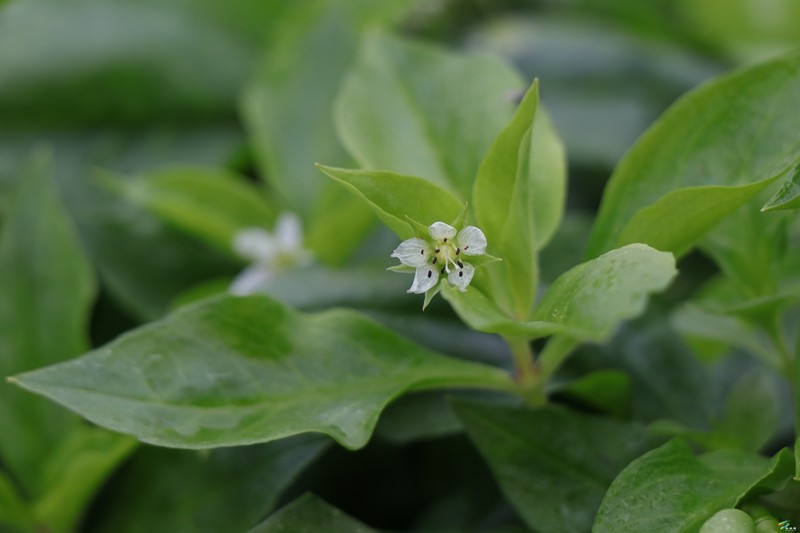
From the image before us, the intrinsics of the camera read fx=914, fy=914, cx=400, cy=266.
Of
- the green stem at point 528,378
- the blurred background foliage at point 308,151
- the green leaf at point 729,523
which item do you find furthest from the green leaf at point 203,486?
the green leaf at point 729,523

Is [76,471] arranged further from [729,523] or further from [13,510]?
[729,523]

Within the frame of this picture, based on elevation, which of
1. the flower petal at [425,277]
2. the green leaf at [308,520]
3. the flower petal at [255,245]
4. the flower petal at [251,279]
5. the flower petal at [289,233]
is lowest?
the green leaf at [308,520]

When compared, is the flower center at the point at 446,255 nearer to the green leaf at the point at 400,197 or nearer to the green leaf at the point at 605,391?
the green leaf at the point at 400,197

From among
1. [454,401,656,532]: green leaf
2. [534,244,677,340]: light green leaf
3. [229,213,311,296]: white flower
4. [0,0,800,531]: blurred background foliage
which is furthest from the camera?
[229,213,311,296]: white flower

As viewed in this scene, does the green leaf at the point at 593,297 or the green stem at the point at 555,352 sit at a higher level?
the green leaf at the point at 593,297

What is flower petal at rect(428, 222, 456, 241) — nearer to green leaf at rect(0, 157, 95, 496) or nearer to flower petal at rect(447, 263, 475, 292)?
flower petal at rect(447, 263, 475, 292)

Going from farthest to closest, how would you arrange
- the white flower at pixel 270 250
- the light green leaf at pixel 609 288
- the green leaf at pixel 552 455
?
the white flower at pixel 270 250 < the green leaf at pixel 552 455 < the light green leaf at pixel 609 288

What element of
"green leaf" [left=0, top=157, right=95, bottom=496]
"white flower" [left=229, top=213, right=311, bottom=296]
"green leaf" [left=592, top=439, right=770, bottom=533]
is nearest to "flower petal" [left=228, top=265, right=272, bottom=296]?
"white flower" [left=229, top=213, right=311, bottom=296]
